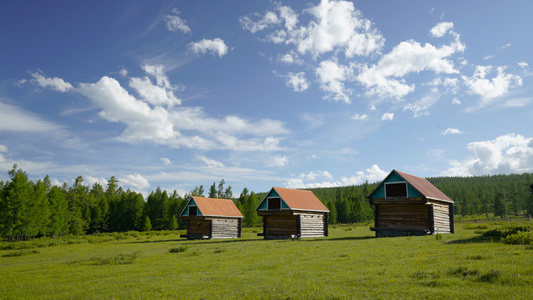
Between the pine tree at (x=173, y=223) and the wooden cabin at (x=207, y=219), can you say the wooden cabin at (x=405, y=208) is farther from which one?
the pine tree at (x=173, y=223)

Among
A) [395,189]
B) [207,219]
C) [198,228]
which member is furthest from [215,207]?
[395,189]

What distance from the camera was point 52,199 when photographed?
69.8 meters

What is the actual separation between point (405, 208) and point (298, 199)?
45.7ft

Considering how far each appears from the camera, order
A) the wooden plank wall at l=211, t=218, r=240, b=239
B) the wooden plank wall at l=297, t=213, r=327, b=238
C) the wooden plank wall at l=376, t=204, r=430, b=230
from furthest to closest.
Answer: the wooden plank wall at l=211, t=218, r=240, b=239 → the wooden plank wall at l=297, t=213, r=327, b=238 → the wooden plank wall at l=376, t=204, r=430, b=230

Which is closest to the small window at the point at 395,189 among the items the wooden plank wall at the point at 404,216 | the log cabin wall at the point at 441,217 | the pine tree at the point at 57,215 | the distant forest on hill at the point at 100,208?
the wooden plank wall at the point at 404,216

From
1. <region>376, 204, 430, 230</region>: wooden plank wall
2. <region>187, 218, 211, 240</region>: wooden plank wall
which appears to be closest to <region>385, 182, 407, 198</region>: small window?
<region>376, 204, 430, 230</region>: wooden plank wall

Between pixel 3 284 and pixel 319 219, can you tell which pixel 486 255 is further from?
pixel 319 219

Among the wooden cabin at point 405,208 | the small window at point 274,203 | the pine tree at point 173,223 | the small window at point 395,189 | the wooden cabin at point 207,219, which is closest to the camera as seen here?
the wooden cabin at point 405,208

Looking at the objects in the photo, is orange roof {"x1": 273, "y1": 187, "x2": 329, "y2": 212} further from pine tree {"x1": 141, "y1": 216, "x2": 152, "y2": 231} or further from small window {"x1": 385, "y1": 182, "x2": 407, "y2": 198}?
pine tree {"x1": 141, "y1": 216, "x2": 152, "y2": 231}

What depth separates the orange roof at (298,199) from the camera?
39781 mm

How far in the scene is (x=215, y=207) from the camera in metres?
49.6

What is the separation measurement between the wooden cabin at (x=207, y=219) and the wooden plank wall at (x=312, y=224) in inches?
558

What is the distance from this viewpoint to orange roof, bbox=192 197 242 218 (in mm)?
47156

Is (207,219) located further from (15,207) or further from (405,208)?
(15,207)
